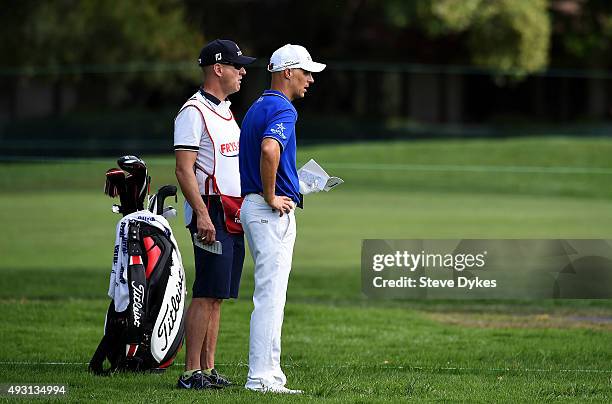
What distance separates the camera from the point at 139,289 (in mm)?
8148

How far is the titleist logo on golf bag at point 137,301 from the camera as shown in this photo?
813 cm

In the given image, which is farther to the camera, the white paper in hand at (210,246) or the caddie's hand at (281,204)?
the white paper in hand at (210,246)

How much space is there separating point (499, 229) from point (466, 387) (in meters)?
11.0

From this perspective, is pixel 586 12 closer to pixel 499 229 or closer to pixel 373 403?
pixel 499 229

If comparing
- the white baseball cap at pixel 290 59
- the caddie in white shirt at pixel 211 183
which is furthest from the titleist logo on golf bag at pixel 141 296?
the white baseball cap at pixel 290 59

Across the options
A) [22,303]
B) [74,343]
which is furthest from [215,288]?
[22,303]

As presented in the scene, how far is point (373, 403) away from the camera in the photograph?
7121mm

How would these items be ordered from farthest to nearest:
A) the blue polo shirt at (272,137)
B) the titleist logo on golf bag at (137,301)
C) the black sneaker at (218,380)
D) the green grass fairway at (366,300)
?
the titleist logo on golf bag at (137,301)
the green grass fairway at (366,300)
the black sneaker at (218,380)
the blue polo shirt at (272,137)

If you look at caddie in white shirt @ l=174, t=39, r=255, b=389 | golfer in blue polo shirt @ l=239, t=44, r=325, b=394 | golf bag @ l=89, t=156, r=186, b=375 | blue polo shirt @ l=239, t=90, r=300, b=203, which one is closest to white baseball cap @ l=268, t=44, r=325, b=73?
golfer in blue polo shirt @ l=239, t=44, r=325, b=394

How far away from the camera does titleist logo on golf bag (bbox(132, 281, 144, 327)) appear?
8.13 m

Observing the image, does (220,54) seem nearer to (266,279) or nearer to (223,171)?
(223,171)

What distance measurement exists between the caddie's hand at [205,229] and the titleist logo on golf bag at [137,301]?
77 cm

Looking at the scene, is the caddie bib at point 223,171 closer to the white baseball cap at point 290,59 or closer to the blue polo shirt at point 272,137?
the blue polo shirt at point 272,137

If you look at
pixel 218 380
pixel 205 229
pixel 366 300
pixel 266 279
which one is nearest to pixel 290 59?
pixel 205 229
